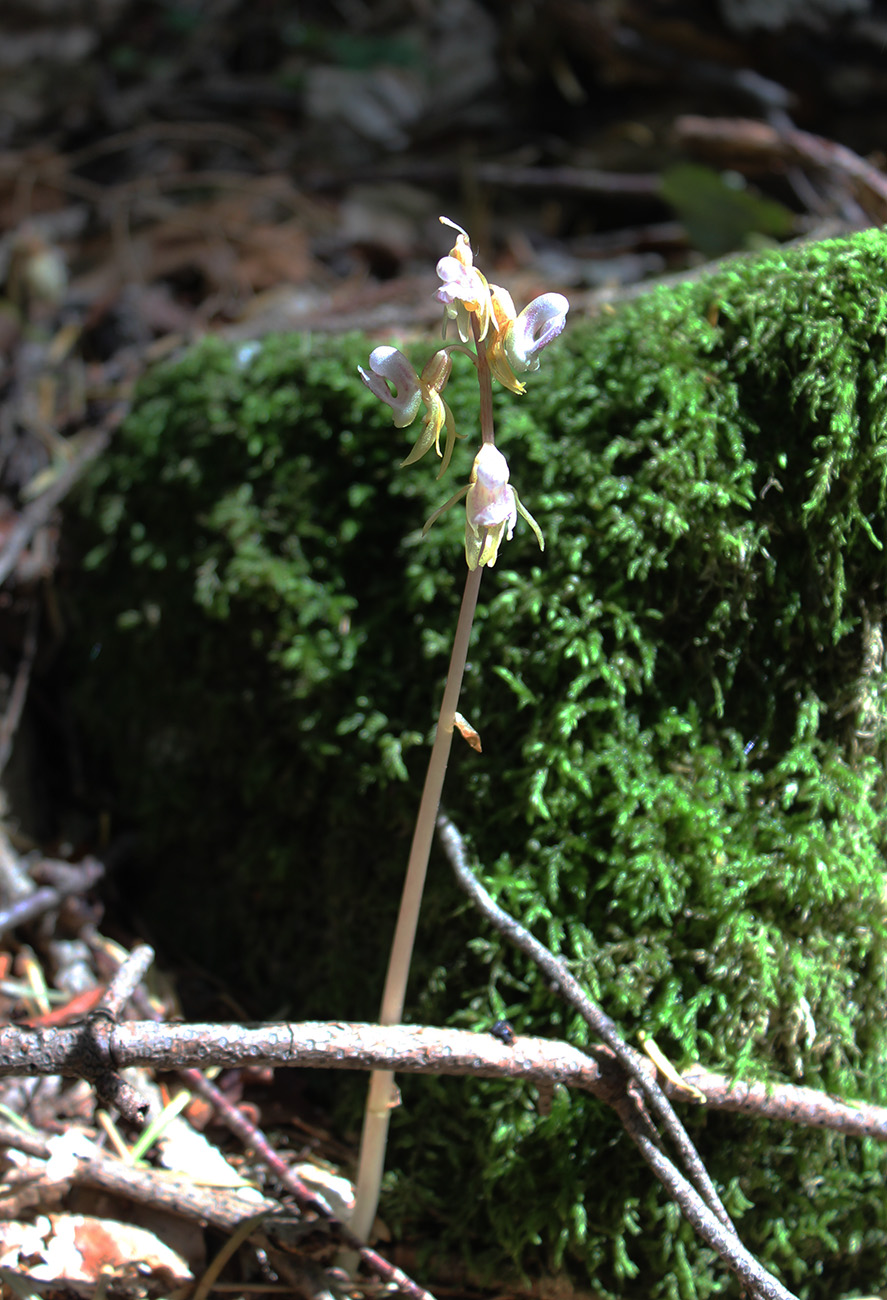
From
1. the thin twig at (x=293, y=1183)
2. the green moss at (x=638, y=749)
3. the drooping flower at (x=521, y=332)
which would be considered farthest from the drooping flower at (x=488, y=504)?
the thin twig at (x=293, y=1183)

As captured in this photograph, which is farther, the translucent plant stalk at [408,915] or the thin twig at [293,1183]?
the thin twig at [293,1183]

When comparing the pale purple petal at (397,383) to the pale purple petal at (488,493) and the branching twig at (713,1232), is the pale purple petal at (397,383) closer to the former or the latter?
the pale purple petal at (488,493)

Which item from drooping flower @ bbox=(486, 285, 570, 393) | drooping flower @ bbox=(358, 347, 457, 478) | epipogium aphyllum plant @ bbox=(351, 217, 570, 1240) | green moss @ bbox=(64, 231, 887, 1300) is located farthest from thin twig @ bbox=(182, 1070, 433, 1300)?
drooping flower @ bbox=(486, 285, 570, 393)

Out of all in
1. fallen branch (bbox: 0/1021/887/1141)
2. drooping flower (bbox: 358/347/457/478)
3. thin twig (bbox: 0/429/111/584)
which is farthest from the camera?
thin twig (bbox: 0/429/111/584)

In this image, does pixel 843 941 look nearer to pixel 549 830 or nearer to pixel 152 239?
pixel 549 830

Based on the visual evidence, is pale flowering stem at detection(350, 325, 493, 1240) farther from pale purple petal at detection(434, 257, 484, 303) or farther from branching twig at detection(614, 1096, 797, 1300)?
branching twig at detection(614, 1096, 797, 1300)

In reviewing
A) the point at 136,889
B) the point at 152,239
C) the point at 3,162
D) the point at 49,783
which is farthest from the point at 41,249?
the point at 136,889
